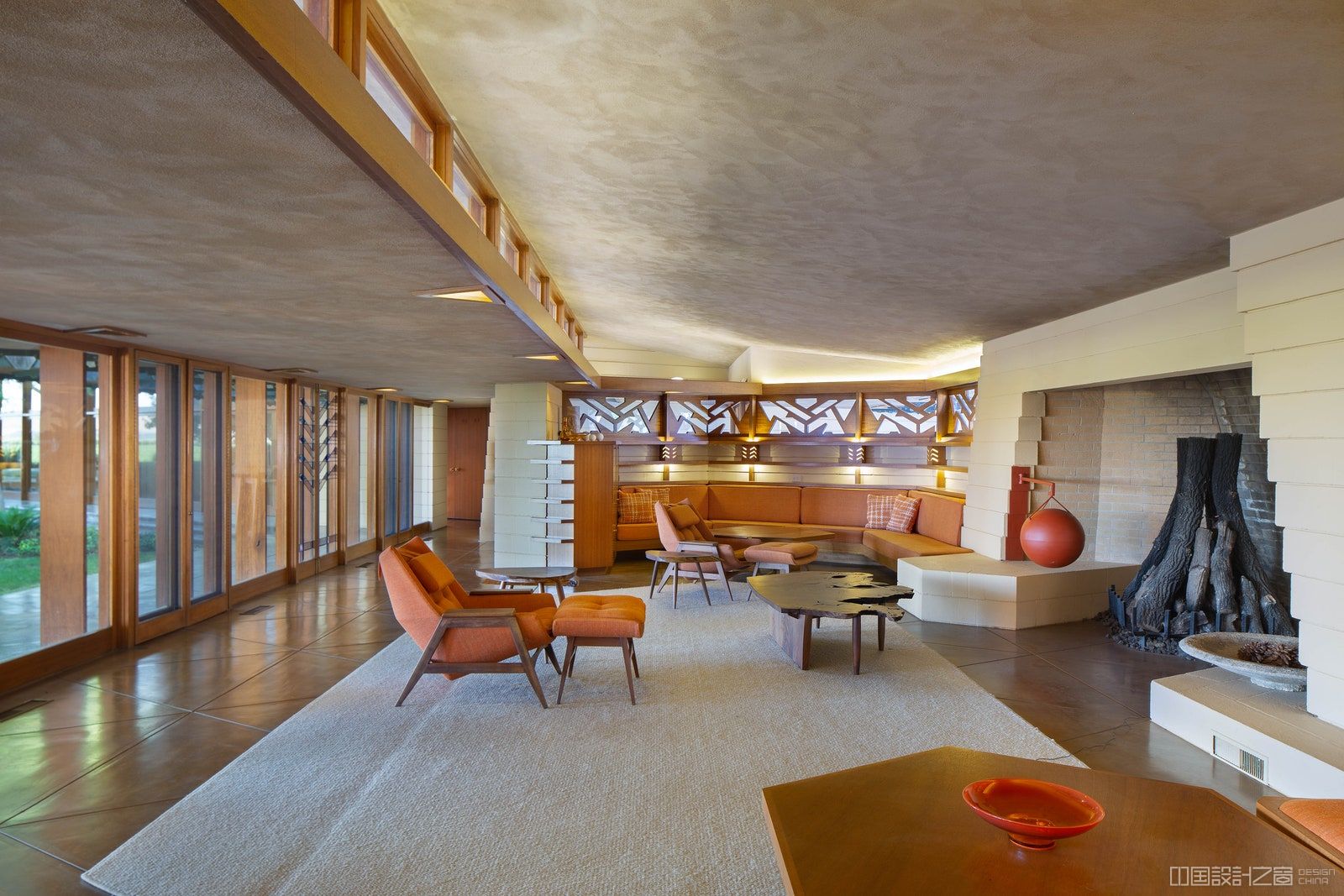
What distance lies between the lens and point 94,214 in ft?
7.37

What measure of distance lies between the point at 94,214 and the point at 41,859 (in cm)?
223

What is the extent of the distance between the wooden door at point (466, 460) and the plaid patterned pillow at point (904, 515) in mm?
7276

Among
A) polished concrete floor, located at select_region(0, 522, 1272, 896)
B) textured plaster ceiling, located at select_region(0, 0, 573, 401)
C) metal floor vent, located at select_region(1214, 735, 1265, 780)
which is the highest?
textured plaster ceiling, located at select_region(0, 0, 573, 401)

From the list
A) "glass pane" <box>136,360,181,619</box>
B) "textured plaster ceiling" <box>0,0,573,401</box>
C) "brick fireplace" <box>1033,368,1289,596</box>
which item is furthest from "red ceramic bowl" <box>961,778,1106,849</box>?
"glass pane" <box>136,360,181,619</box>

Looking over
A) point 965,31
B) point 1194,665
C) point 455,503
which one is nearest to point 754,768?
point 965,31

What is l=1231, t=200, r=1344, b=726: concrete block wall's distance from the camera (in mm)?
2916

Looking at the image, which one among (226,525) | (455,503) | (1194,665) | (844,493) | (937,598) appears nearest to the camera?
(1194,665)

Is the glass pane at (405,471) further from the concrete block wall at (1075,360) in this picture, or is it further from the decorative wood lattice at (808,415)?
the concrete block wall at (1075,360)

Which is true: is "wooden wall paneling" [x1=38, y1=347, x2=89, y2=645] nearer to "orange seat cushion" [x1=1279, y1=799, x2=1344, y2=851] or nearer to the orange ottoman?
the orange ottoman

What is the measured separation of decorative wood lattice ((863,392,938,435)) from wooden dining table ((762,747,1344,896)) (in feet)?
22.5

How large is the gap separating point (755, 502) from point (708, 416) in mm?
1354

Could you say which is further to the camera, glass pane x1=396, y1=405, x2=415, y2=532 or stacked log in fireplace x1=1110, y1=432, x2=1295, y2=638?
glass pane x1=396, y1=405, x2=415, y2=532

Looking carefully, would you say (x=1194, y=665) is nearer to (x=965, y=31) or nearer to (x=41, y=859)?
(x=965, y=31)

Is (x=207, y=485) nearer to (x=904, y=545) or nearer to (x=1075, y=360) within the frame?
(x=904, y=545)
